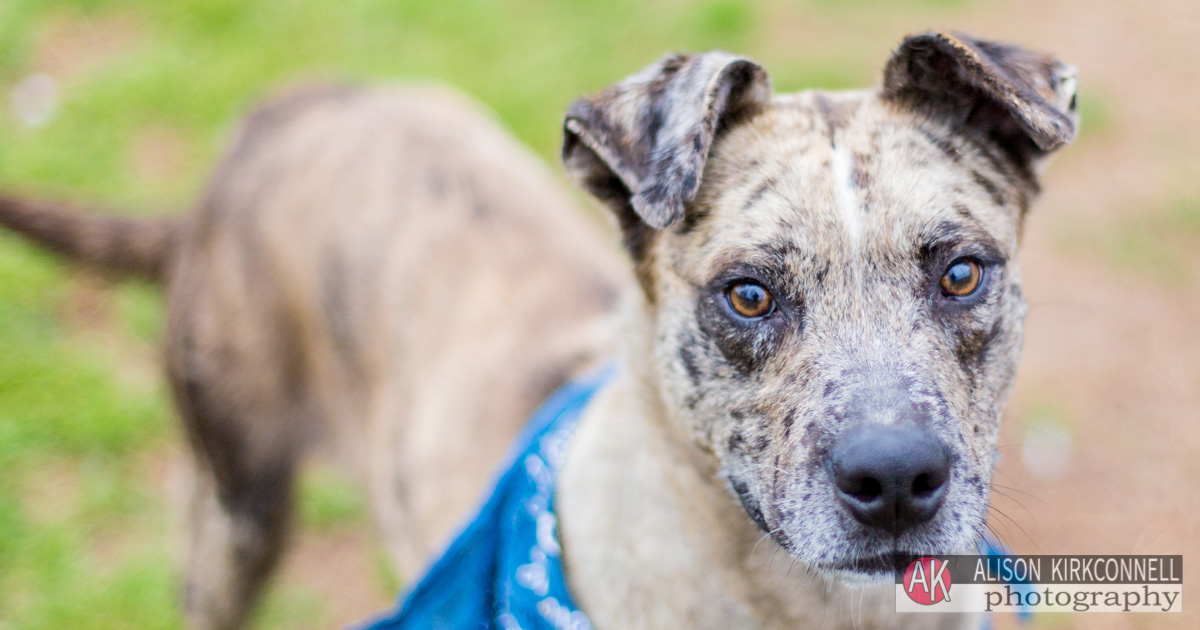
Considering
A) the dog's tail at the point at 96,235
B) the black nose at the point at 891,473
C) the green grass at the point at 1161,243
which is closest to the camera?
the black nose at the point at 891,473

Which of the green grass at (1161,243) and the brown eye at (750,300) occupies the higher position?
the brown eye at (750,300)

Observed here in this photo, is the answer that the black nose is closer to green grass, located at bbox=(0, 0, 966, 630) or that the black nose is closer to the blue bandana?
the blue bandana

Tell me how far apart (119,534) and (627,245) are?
3.50 metres

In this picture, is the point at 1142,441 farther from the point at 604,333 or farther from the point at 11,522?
the point at 11,522

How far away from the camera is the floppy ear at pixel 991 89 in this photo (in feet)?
7.16

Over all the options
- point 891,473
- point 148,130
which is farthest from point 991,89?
point 148,130

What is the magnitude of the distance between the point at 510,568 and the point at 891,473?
3.74 ft

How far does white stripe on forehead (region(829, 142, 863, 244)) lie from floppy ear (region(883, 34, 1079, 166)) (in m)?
0.34

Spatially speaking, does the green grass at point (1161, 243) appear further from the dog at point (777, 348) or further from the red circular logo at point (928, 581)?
the red circular logo at point (928, 581)

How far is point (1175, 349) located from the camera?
17.6 ft

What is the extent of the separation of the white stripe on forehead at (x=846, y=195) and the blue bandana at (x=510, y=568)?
106 cm

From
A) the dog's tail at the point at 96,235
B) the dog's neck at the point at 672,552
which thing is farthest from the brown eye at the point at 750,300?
the dog's tail at the point at 96,235

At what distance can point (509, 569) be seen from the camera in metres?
2.62

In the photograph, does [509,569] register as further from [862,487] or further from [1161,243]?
[1161,243]
